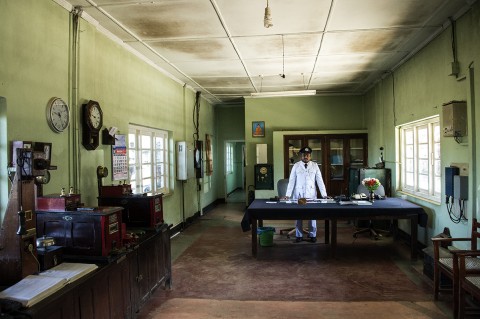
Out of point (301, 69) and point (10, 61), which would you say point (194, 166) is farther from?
point (10, 61)

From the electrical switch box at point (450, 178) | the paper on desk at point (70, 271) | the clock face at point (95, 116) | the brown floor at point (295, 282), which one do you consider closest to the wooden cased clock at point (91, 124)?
the clock face at point (95, 116)

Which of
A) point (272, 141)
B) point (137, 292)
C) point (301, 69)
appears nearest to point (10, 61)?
point (137, 292)

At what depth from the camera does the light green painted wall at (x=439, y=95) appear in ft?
13.2

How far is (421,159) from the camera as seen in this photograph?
598cm

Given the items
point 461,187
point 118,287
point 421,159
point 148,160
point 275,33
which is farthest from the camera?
point 148,160

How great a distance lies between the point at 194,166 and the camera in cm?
865

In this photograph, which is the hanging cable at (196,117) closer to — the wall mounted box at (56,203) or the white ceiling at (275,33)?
the white ceiling at (275,33)

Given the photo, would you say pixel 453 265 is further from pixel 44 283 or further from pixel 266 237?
pixel 44 283

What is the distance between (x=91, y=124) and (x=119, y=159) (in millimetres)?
930

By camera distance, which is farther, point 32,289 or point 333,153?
point 333,153

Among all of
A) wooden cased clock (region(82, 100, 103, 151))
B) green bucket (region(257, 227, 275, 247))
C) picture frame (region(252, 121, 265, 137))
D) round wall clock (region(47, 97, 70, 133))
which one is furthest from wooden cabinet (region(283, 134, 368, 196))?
round wall clock (region(47, 97, 70, 133))

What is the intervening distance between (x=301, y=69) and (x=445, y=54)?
2.71 metres

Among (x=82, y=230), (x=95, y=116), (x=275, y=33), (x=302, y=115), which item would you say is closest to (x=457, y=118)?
(x=275, y=33)

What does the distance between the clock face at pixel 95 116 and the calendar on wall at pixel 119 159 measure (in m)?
0.53
